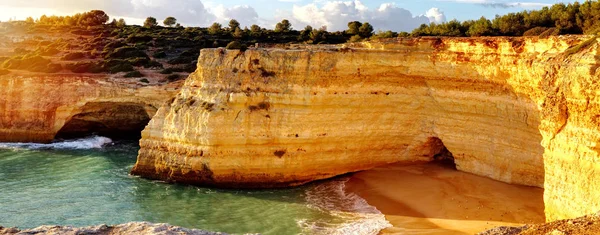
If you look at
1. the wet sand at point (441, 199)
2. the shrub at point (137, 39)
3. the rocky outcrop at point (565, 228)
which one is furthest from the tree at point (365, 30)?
the rocky outcrop at point (565, 228)

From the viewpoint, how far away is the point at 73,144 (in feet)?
89.8

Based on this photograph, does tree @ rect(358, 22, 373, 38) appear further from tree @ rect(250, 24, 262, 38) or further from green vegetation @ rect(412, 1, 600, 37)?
tree @ rect(250, 24, 262, 38)

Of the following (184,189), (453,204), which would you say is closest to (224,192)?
(184,189)

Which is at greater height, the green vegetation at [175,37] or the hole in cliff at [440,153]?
the green vegetation at [175,37]

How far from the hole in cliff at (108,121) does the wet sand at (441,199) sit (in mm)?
14160

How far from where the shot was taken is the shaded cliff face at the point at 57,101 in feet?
87.8

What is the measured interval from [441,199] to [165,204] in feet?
29.7

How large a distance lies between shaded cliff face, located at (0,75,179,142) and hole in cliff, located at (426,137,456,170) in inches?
539

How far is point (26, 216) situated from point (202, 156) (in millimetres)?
5920

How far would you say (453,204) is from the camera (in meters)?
16.2

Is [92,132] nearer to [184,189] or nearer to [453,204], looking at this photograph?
[184,189]

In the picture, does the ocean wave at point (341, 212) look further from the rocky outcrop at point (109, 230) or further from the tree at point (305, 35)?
the tree at point (305, 35)

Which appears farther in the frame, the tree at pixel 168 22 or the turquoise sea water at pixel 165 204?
the tree at pixel 168 22

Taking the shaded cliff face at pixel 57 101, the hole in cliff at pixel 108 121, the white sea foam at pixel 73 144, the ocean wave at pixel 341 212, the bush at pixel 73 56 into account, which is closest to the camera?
the ocean wave at pixel 341 212
